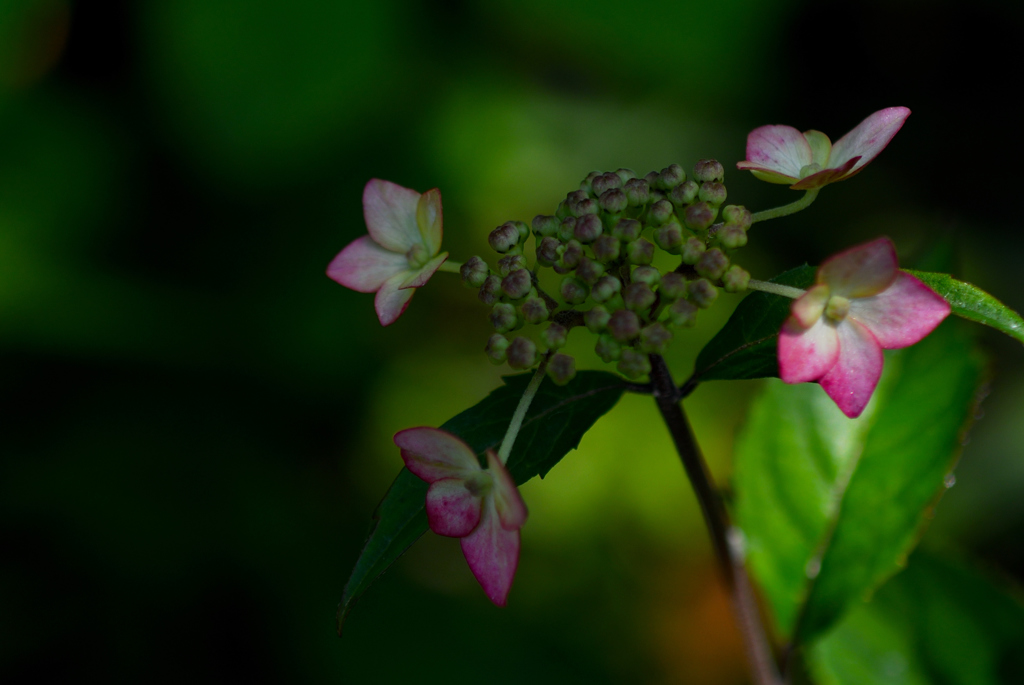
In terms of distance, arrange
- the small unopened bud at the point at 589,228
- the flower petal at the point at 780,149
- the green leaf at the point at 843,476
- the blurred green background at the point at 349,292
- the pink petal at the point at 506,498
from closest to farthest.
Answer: the pink petal at the point at 506,498 < the small unopened bud at the point at 589,228 < the flower petal at the point at 780,149 < the green leaf at the point at 843,476 < the blurred green background at the point at 349,292

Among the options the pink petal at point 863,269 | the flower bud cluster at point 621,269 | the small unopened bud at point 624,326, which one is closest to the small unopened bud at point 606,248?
the flower bud cluster at point 621,269

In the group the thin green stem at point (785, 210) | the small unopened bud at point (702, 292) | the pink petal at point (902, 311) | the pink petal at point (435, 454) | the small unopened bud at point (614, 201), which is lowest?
the pink petal at point (902, 311)

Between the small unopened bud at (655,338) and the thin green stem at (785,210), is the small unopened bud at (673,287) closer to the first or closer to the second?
the small unopened bud at (655,338)

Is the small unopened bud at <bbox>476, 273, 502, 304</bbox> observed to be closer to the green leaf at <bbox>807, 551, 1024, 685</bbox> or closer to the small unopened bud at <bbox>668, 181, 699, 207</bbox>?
the small unopened bud at <bbox>668, 181, 699, 207</bbox>

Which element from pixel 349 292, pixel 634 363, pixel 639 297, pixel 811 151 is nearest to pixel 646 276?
pixel 639 297

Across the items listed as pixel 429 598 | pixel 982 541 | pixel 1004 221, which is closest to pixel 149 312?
pixel 429 598

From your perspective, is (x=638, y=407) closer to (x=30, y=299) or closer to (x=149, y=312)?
(x=149, y=312)
